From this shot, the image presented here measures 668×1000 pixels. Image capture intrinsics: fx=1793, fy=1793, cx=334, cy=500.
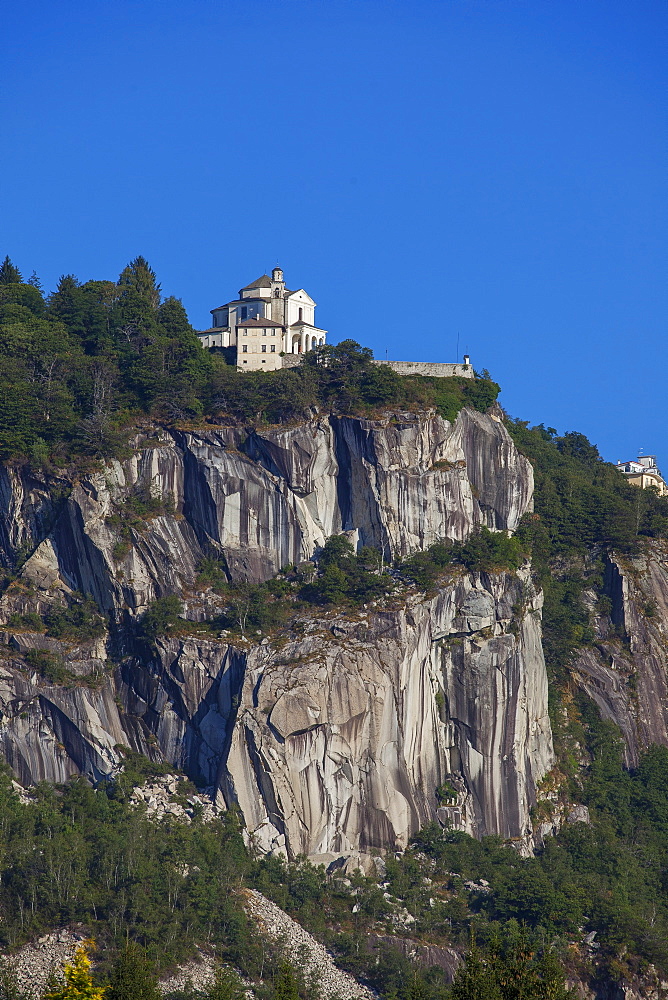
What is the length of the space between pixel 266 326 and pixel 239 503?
41.8 ft

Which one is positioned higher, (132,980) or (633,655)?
(633,655)


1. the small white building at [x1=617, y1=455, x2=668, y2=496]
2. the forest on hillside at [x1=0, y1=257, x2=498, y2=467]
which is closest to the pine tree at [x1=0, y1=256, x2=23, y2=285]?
the forest on hillside at [x1=0, y1=257, x2=498, y2=467]

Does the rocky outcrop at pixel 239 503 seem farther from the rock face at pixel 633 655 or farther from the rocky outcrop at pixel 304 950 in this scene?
the rocky outcrop at pixel 304 950

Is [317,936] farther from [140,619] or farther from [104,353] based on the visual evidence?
[104,353]

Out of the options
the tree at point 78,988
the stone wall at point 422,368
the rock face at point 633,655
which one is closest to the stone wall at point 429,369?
the stone wall at point 422,368

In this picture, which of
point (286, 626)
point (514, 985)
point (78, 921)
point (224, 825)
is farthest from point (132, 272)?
point (514, 985)

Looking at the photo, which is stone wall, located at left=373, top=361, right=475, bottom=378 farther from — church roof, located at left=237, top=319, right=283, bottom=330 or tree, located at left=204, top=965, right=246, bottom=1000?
tree, located at left=204, top=965, right=246, bottom=1000

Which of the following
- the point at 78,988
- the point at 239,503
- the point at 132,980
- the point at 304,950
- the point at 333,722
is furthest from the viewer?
the point at 239,503

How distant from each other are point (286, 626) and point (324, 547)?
6.23 metres

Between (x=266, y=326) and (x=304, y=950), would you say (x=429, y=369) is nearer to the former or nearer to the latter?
(x=266, y=326)

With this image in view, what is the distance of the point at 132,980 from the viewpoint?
6488 cm

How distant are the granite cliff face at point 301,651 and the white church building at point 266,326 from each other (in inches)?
303

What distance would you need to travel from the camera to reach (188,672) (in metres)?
91.9

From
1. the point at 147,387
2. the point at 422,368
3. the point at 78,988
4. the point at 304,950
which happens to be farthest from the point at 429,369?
the point at 78,988
